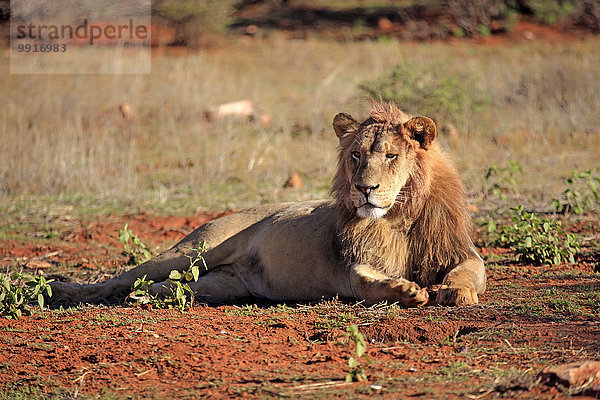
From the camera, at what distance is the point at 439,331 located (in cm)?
418

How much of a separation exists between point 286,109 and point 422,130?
31.2 feet

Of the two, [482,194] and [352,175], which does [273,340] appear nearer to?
[352,175]

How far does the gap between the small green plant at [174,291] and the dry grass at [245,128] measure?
11.5 feet

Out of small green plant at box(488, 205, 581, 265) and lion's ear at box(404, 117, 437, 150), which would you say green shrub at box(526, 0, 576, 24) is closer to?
small green plant at box(488, 205, 581, 265)

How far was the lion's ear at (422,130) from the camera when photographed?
492 cm

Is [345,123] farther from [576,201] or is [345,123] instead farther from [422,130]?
[576,201]

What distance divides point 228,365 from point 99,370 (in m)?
0.69

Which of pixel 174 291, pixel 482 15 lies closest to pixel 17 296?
pixel 174 291

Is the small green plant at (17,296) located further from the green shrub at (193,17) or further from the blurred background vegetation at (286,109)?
the green shrub at (193,17)

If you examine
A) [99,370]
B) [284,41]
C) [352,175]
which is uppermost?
[284,41]

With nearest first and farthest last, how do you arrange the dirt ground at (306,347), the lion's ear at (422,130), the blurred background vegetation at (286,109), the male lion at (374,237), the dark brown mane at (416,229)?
1. the dirt ground at (306,347)
2. the male lion at (374,237)
3. the lion's ear at (422,130)
4. the dark brown mane at (416,229)
5. the blurred background vegetation at (286,109)

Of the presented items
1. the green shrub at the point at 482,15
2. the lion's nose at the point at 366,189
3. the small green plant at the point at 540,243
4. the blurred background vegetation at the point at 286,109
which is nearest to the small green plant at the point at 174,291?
the lion's nose at the point at 366,189

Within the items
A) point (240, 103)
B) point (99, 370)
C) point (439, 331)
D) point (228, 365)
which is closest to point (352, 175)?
point (439, 331)

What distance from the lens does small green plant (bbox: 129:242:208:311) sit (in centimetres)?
514
